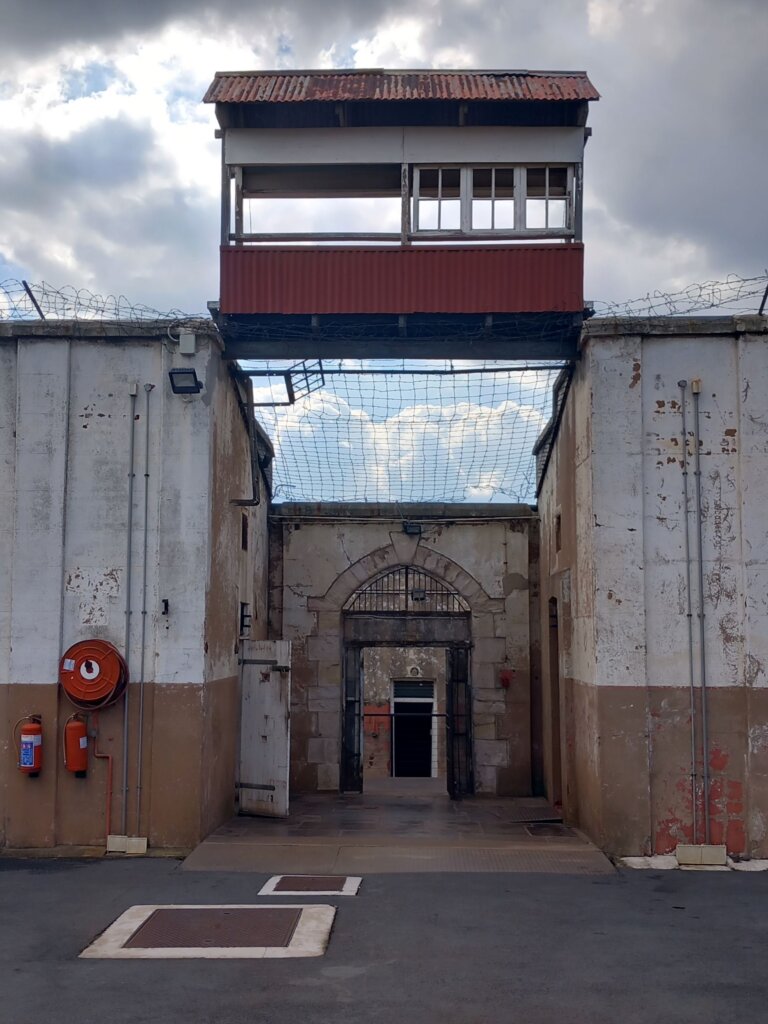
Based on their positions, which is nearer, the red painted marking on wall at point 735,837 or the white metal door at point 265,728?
the red painted marking on wall at point 735,837

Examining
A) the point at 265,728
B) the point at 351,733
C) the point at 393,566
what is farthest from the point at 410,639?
the point at 265,728

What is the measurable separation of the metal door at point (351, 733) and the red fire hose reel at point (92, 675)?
648cm

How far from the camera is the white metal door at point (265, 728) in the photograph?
12.5m

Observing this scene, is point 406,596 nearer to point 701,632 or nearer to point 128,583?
point 128,583

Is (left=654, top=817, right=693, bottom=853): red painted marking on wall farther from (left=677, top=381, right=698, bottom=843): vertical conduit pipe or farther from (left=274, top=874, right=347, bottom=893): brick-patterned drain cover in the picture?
(left=274, top=874, right=347, bottom=893): brick-patterned drain cover

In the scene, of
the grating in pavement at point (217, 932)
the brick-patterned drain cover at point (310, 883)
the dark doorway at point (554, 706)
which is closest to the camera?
the grating in pavement at point (217, 932)

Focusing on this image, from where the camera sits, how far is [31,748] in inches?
412

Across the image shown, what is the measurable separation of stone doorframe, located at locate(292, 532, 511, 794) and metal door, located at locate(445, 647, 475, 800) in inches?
7.1

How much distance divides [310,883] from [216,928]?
1.64 meters

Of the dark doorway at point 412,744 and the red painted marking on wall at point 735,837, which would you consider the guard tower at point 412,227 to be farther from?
the dark doorway at point 412,744

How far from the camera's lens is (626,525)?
420 inches

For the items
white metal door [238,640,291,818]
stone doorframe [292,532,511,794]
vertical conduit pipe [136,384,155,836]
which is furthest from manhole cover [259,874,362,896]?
stone doorframe [292,532,511,794]

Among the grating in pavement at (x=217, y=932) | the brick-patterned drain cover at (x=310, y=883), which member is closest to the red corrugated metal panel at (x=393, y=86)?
the brick-patterned drain cover at (x=310, y=883)

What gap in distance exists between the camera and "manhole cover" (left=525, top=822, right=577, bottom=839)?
11.4 meters
